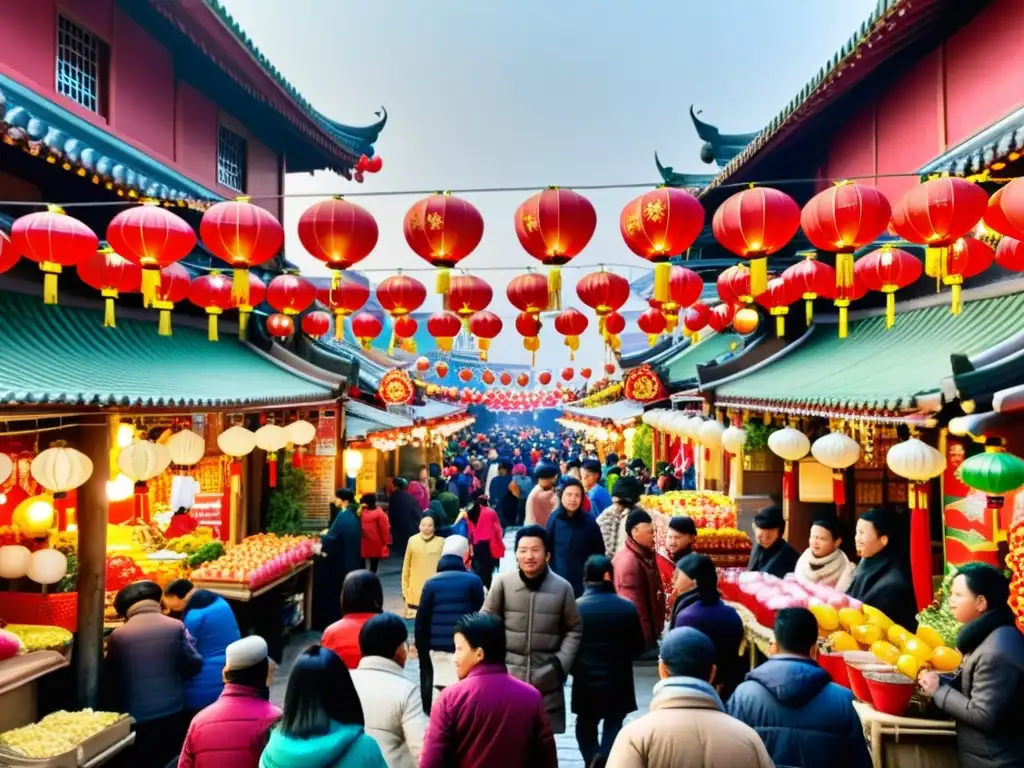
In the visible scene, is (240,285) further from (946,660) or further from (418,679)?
(946,660)

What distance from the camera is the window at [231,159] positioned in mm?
15281

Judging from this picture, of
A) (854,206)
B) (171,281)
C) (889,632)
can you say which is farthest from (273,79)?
(889,632)

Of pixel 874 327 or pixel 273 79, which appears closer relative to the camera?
pixel 874 327

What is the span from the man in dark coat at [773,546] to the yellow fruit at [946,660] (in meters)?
2.58

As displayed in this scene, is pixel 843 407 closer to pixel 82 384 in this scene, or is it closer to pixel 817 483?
pixel 817 483

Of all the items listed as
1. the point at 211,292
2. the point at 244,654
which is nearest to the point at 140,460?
the point at 211,292

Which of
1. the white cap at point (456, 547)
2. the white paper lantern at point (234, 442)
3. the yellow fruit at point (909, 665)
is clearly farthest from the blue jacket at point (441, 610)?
the white paper lantern at point (234, 442)

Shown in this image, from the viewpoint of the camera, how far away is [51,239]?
21.7 ft

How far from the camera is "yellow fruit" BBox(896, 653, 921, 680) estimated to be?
4.96m

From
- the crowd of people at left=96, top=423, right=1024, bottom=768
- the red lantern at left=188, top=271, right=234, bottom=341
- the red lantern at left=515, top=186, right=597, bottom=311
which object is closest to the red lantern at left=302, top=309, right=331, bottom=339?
the red lantern at left=188, top=271, right=234, bottom=341

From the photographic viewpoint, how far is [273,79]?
13.6 m

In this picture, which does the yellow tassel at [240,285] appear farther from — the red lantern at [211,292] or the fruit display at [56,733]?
the fruit display at [56,733]

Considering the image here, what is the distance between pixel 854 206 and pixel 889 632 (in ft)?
11.4

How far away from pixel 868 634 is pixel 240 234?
6.18m
